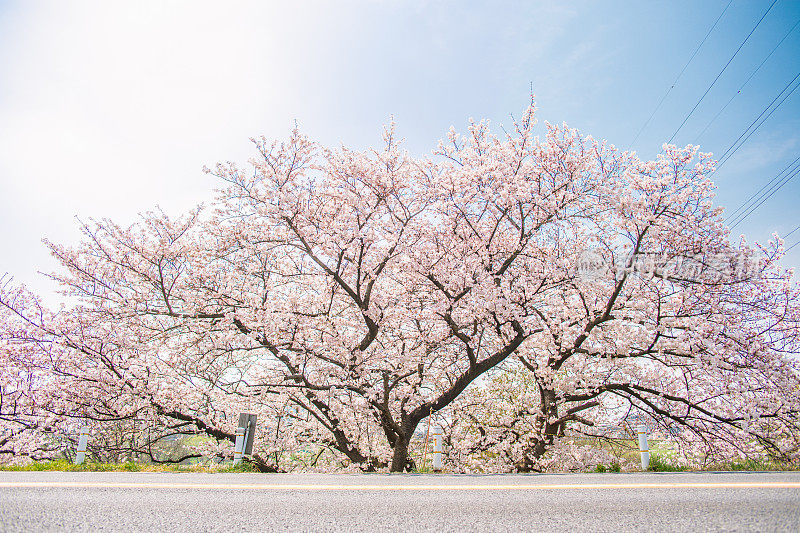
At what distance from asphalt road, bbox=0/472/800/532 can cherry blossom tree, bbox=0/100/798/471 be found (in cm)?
573

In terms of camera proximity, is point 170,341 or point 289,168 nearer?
point 289,168

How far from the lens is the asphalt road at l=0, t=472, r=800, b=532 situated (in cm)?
317

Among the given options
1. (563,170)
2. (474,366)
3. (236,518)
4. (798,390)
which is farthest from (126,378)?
(798,390)

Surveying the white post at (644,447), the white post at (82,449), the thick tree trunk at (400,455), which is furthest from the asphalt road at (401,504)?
the thick tree trunk at (400,455)

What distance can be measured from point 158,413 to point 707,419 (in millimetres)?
16182

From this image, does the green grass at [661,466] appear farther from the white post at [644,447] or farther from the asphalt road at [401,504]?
the asphalt road at [401,504]

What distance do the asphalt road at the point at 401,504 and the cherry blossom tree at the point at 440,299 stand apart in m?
5.73

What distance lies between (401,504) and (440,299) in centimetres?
784

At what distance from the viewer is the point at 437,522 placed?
10.7 feet

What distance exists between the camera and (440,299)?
1156 centimetres

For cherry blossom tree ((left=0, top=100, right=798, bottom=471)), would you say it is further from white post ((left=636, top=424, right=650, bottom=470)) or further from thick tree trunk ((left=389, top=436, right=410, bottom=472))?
white post ((left=636, top=424, right=650, bottom=470))

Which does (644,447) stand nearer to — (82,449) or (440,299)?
(440,299)

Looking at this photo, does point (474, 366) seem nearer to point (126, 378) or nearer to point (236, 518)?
point (236, 518)

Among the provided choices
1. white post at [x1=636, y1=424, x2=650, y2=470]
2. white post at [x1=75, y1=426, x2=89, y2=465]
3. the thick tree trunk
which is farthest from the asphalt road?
the thick tree trunk
